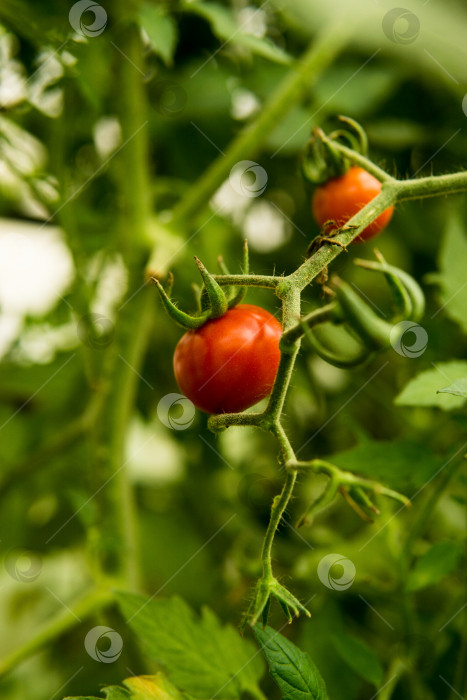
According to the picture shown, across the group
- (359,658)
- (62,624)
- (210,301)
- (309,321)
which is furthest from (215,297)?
(62,624)

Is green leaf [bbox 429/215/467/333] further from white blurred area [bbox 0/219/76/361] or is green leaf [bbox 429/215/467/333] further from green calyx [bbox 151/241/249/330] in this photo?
white blurred area [bbox 0/219/76/361]

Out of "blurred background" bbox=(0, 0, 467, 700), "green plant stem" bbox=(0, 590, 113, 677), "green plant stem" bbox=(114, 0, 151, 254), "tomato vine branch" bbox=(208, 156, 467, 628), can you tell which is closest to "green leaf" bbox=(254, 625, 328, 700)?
"tomato vine branch" bbox=(208, 156, 467, 628)

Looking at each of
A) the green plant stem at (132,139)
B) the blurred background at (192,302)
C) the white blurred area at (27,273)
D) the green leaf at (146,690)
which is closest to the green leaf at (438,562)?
the blurred background at (192,302)

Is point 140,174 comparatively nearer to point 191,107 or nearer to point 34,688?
point 191,107

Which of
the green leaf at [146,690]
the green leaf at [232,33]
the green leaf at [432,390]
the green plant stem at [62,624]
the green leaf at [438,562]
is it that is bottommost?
the green plant stem at [62,624]

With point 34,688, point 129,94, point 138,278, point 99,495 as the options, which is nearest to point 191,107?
point 129,94

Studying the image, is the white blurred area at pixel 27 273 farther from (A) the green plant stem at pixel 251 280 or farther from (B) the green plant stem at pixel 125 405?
(A) the green plant stem at pixel 251 280
